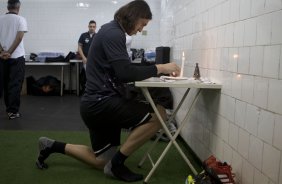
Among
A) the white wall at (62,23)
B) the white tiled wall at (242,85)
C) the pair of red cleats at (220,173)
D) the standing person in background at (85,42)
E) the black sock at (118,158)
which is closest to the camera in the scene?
the white tiled wall at (242,85)

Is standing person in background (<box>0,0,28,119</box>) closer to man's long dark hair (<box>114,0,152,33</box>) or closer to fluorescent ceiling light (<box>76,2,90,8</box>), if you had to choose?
man's long dark hair (<box>114,0,152,33</box>)

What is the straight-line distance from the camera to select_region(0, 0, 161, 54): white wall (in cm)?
724

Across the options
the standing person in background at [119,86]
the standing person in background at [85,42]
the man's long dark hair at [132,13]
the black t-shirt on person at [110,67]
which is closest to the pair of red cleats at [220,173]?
the standing person in background at [119,86]

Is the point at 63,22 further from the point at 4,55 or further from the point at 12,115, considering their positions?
the point at 12,115

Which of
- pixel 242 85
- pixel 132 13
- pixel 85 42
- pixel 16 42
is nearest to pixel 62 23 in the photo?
pixel 85 42

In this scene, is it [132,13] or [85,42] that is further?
[85,42]

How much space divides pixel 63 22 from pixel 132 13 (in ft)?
18.1

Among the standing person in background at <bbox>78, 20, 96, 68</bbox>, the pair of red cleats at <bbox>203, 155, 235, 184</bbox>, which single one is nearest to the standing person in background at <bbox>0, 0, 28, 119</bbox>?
the standing person in background at <bbox>78, 20, 96, 68</bbox>

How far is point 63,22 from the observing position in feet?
23.9

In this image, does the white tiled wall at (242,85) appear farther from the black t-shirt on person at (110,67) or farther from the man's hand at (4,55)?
the man's hand at (4,55)

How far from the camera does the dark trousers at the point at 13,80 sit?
4.28 meters

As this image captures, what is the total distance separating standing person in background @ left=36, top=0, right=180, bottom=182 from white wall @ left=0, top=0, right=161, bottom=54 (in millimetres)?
5058

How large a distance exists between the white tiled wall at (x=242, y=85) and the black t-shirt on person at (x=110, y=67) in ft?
1.73

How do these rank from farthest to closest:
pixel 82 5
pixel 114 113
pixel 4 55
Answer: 1. pixel 82 5
2. pixel 4 55
3. pixel 114 113
